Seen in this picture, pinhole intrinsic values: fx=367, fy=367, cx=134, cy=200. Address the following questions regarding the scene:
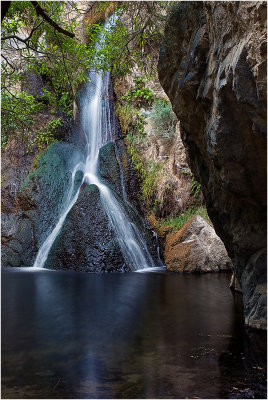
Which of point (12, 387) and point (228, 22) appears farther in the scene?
point (228, 22)

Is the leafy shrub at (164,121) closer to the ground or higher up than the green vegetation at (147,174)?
higher up

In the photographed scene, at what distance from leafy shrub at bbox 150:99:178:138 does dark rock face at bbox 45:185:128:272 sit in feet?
13.4

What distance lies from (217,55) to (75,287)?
19.1 feet

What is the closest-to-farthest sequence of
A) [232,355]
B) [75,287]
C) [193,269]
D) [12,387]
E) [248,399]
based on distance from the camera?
[248,399]
[12,387]
[232,355]
[75,287]
[193,269]

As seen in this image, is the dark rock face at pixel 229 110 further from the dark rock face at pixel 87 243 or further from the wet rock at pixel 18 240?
the wet rock at pixel 18 240

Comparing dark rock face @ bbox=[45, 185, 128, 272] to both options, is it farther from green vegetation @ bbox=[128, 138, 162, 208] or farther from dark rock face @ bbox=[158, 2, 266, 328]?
dark rock face @ bbox=[158, 2, 266, 328]

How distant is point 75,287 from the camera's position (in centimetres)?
816

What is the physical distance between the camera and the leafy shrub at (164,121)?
46.2 feet

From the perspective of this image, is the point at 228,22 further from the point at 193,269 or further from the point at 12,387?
the point at 193,269

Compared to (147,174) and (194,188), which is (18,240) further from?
(194,188)

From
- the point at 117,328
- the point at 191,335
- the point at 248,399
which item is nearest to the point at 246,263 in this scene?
the point at 191,335

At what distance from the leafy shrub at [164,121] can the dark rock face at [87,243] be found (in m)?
4.09

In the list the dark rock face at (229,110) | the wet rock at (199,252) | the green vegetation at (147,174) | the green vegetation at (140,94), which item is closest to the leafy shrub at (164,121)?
the green vegetation at (147,174)

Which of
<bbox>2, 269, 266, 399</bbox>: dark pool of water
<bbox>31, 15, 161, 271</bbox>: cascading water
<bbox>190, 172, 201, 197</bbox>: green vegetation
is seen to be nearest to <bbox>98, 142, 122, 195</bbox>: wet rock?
<bbox>31, 15, 161, 271</bbox>: cascading water
